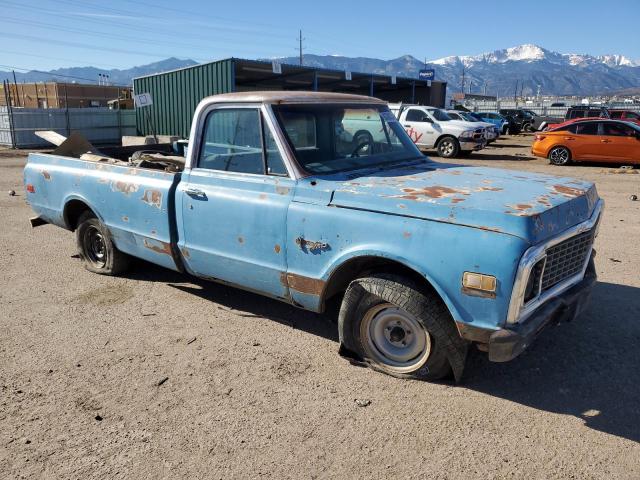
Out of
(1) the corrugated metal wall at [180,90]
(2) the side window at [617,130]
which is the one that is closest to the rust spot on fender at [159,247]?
(2) the side window at [617,130]

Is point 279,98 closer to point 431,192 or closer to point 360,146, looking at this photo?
point 360,146

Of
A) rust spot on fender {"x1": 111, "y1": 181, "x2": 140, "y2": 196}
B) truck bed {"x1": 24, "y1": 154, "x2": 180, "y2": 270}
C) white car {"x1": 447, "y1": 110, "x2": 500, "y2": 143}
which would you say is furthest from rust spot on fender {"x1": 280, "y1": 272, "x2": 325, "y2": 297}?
white car {"x1": 447, "y1": 110, "x2": 500, "y2": 143}

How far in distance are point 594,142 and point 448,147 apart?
14.6 ft

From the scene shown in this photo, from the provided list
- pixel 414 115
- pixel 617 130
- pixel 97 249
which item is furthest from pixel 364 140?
pixel 414 115

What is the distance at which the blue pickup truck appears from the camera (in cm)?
298

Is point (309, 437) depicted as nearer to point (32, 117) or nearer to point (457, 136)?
point (457, 136)

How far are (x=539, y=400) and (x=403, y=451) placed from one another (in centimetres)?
104

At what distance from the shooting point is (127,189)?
192 inches

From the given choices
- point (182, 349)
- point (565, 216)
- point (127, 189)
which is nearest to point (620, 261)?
point (565, 216)

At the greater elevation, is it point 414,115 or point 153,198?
point 414,115

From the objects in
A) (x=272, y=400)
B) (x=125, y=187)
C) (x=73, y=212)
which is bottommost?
(x=272, y=400)

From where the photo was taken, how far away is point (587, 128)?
16.4 metres

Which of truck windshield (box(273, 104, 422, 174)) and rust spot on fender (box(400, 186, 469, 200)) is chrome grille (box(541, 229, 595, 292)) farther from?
truck windshield (box(273, 104, 422, 174))

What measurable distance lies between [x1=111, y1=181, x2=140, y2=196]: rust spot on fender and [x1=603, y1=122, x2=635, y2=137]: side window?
15.5 meters
